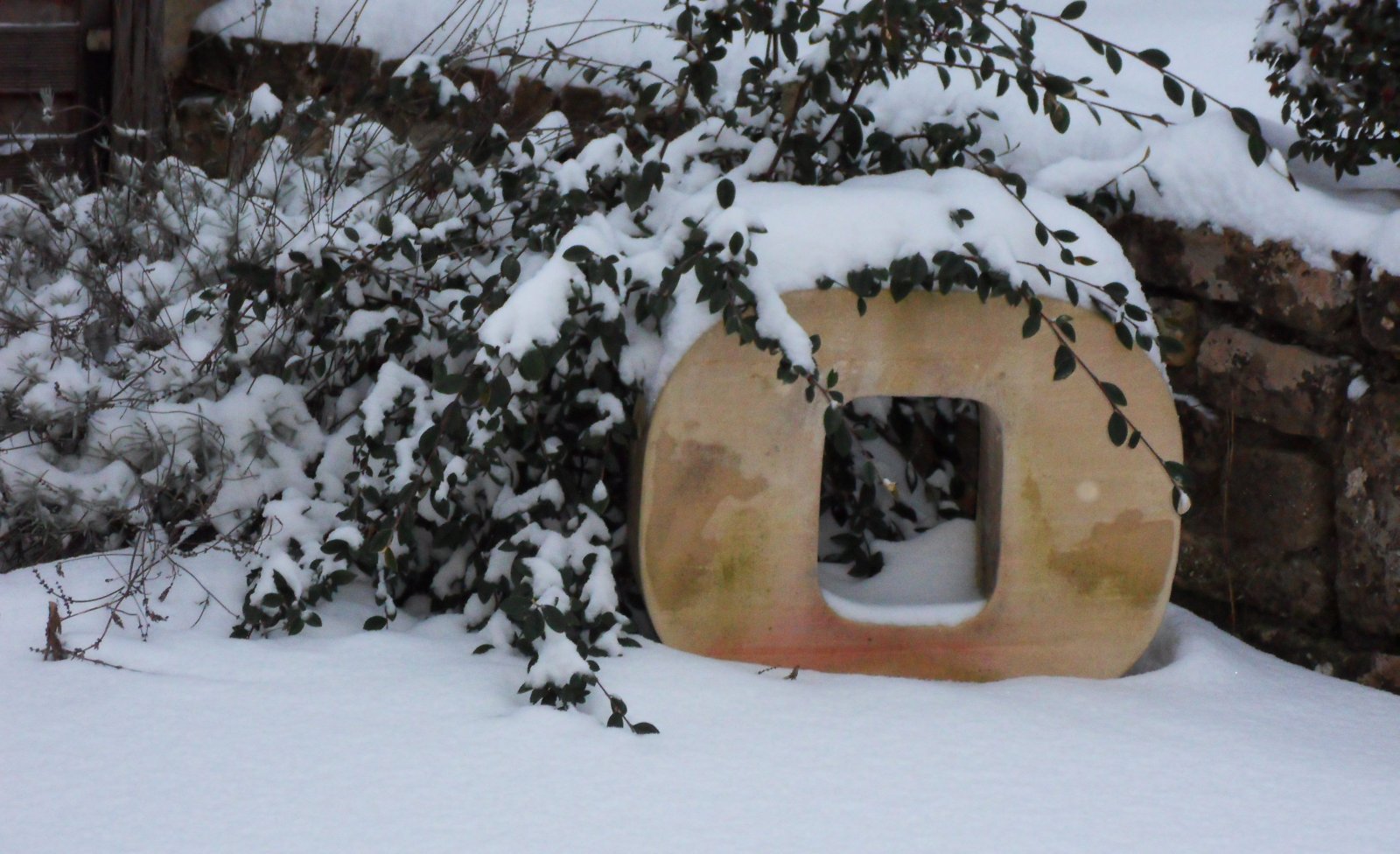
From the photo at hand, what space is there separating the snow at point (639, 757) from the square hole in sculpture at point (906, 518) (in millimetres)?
240

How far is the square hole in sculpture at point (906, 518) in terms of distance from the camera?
7.79 ft

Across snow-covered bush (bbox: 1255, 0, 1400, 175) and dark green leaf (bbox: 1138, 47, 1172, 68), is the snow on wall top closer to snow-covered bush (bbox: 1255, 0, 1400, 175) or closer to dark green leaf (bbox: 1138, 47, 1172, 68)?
snow-covered bush (bbox: 1255, 0, 1400, 175)

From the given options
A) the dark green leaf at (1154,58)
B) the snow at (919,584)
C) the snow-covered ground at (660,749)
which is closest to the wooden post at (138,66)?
the snow-covered ground at (660,749)

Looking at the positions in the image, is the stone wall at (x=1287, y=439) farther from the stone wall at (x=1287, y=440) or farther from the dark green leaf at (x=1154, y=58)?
the dark green leaf at (x=1154, y=58)

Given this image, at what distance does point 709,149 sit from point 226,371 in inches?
A: 42.4

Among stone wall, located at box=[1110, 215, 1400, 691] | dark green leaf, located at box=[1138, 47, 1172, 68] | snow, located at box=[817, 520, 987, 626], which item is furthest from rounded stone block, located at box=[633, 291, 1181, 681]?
dark green leaf, located at box=[1138, 47, 1172, 68]

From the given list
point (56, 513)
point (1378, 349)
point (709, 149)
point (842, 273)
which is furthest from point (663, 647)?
point (1378, 349)

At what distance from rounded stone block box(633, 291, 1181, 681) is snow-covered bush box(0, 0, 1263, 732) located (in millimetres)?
59

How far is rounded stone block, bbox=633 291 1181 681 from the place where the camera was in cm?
213

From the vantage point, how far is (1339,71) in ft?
7.77

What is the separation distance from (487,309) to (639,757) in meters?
0.90

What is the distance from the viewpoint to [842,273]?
2105mm

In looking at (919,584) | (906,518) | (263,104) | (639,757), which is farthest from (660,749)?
(263,104)

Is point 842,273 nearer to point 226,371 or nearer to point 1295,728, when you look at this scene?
point 1295,728
